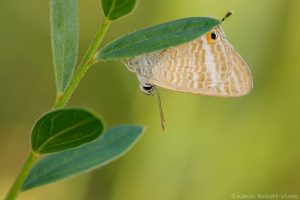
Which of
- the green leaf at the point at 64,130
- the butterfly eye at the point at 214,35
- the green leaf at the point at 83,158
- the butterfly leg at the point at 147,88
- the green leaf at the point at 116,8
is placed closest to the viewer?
the green leaf at the point at 64,130

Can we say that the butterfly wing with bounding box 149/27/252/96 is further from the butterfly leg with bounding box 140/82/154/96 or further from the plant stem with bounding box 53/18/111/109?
the plant stem with bounding box 53/18/111/109

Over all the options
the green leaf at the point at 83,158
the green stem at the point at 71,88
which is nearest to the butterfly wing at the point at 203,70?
the green leaf at the point at 83,158

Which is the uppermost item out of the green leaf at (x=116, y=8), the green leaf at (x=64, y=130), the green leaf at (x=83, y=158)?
the green leaf at (x=116, y=8)

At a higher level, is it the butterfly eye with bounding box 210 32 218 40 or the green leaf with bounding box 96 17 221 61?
the green leaf with bounding box 96 17 221 61

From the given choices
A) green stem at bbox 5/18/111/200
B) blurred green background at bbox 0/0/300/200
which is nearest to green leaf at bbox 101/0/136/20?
green stem at bbox 5/18/111/200

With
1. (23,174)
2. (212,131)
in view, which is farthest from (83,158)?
(212,131)

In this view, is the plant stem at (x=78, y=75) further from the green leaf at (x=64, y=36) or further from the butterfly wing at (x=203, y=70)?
the butterfly wing at (x=203, y=70)
